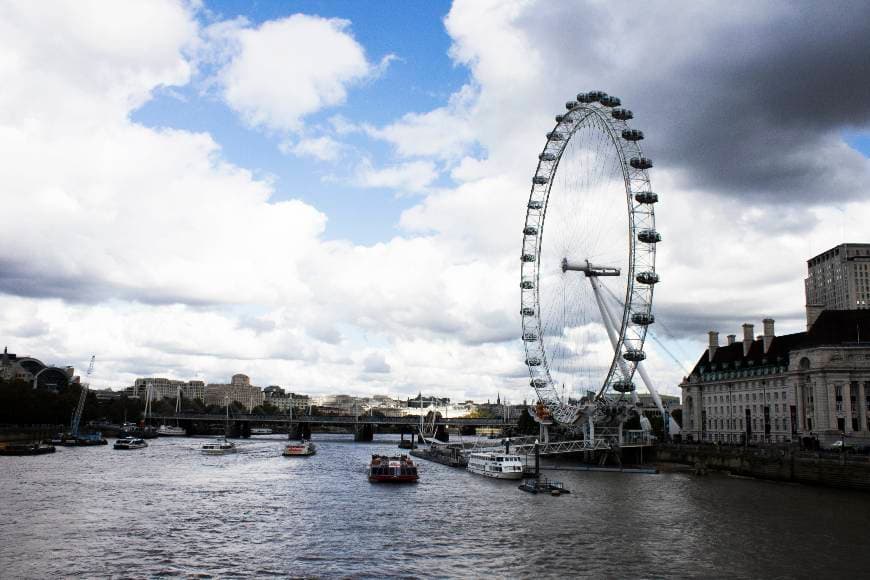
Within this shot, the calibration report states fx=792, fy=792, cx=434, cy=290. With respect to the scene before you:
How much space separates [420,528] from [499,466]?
37934mm

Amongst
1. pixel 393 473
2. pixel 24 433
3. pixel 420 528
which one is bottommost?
pixel 420 528

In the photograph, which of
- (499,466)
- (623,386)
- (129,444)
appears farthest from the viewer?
(129,444)

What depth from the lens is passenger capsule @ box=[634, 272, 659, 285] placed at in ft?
272

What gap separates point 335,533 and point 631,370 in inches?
2082

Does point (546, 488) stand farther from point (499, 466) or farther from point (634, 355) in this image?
point (634, 355)

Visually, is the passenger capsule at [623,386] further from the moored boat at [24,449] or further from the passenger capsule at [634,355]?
the moored boat at [24,449]

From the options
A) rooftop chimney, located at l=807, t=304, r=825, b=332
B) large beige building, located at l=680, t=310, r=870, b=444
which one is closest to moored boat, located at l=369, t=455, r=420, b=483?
large beige building, located at l=680, t=310, r=870, b=444

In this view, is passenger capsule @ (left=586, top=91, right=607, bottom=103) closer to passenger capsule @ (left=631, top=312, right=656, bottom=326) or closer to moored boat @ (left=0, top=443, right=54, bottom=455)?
passenger capsule @ (left=631, top=312, right=656, bottom=326)

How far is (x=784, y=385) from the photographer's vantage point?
104 m

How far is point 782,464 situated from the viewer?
253 ft

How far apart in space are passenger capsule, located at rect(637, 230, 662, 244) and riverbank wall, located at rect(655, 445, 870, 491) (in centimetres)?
2447

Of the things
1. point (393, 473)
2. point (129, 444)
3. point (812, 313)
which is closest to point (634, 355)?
point (393, 473)

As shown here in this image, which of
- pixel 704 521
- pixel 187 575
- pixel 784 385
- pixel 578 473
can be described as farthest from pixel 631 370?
pixel 187 575

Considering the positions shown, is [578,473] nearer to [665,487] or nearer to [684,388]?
[665,487]
